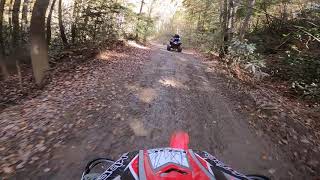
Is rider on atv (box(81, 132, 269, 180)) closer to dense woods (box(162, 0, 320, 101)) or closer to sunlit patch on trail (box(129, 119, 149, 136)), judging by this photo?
sunlit patch on trail (box(129, 119, 149, 136))

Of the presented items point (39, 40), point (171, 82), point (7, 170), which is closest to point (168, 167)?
point (7, 170)

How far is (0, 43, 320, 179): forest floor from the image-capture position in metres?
6.36

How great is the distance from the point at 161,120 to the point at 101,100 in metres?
2.23

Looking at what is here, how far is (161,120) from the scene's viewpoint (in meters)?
8.31

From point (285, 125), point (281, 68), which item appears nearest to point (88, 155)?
point (285, 125)

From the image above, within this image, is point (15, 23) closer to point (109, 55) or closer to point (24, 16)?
point (24, 16)

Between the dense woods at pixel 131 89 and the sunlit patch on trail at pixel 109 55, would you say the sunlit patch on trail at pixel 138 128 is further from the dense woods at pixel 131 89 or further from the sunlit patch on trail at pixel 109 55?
the sunlit patch on trail at pixel 109 55

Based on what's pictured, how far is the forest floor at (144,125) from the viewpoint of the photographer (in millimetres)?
6363

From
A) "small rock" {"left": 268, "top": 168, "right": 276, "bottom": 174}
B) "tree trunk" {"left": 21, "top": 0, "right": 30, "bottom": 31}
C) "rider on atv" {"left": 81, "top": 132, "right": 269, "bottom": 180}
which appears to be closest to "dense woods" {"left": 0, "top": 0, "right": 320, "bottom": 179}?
"small rock" {"left": 268, "top": 168, "right": 276, "bottom": 174}

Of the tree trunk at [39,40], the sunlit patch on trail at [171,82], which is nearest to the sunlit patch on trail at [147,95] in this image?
the sunlit patch on trail at [171,82]

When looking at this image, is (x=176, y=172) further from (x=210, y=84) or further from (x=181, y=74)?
(x=181, y=74)

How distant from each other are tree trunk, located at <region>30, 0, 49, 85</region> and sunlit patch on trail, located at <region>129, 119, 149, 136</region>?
551cm

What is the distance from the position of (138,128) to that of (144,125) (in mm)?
231

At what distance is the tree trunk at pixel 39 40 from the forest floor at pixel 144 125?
0.57 m
